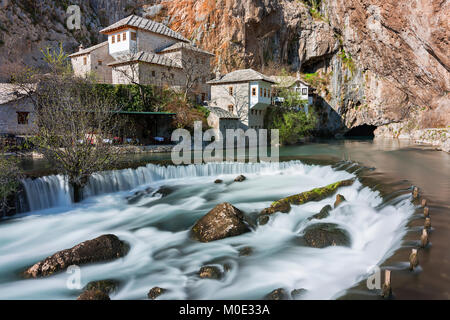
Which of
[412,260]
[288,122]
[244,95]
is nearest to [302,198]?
[412,260]

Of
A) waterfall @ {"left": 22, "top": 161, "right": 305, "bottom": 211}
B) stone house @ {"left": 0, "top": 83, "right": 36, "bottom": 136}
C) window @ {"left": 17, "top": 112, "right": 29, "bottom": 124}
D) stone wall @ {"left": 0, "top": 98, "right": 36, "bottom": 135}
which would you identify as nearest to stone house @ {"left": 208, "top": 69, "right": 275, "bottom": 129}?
waterfall @ {"left": 22, "top": 161, "right": 305, "bottom": 211}

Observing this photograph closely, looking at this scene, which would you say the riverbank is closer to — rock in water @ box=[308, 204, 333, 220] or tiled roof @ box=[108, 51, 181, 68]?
rock in water @ box=[308, 204, 333, 220]

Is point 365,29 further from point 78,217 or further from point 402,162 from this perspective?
point 78,217

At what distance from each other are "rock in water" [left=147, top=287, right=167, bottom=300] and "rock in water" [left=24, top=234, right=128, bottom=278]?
244 cm

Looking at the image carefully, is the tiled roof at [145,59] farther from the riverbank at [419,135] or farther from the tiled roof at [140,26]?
the riverbank at [419,135]

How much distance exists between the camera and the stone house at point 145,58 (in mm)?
35000

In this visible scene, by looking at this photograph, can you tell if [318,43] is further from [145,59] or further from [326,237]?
[326,237]

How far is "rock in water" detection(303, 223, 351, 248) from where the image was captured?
29.3 ft

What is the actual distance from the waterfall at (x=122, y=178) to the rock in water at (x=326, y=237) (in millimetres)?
11552

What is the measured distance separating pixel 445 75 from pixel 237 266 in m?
32.6

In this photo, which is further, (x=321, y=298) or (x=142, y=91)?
(x=142, y=91)

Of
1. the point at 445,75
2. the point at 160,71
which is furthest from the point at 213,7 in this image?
the point at 445,75

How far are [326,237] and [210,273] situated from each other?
13.5 ft
